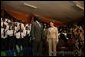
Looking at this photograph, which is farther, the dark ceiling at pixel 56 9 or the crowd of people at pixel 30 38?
the dark ceiling at pixel 56 9

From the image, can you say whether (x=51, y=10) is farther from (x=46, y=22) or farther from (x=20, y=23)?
(x=20, y=23)

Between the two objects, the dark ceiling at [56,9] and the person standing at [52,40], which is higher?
the dark ceiling at [56,9]

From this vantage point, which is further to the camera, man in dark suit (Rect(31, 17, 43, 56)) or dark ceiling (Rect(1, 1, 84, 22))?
dark ceiling (Rect(1, 1, 84, 22))

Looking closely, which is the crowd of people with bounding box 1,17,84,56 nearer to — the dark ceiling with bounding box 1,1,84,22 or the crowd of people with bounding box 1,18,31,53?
the crowd of people with bounding box 1,18,31,53

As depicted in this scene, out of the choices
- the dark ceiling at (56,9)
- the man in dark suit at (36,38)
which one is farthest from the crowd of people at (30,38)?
the dark ceiling at (56,9)

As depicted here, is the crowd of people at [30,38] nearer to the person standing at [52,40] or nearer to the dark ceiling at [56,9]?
the person standing at [52,40]

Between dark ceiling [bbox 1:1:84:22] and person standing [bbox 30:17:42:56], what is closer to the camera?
person standing [bbox 30:17:42:56]

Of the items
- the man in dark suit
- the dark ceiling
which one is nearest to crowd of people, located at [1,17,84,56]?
the man in dark suit

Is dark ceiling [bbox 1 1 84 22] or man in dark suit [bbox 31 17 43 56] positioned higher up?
dark ceiling [bbox 1 1 84 22]

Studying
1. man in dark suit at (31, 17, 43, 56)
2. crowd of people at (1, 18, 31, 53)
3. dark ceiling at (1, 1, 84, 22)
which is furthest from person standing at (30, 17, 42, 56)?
dark ceiling at (1, 1, 84, 22)

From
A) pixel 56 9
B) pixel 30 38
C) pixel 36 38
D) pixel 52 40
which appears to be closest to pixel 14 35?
pixel 30 38

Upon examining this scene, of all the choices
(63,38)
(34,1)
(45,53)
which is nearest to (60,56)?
(45,53)

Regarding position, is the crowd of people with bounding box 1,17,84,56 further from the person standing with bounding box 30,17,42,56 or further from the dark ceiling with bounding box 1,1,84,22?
the dark ceiling with bounding box 1,1,84,22

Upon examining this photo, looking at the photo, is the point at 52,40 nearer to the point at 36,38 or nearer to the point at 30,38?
the point at 36,38
